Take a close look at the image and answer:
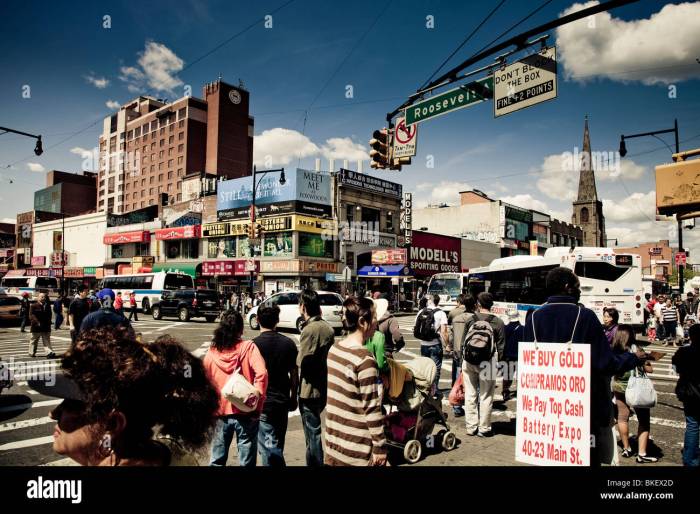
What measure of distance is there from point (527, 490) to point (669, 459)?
5.47 meters

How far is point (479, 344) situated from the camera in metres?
6.24

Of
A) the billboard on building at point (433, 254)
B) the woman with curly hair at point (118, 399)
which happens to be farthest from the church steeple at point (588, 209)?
the woman with curly hair at point (118, 399)

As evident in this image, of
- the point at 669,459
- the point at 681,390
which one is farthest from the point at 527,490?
the point at 669,459

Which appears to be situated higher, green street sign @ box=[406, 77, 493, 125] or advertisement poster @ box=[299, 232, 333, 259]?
green street sign @ box=[406, 77, 493, 125]

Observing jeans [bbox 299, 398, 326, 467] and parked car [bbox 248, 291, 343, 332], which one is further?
parked car [bbox 248, 291, 343, 332]

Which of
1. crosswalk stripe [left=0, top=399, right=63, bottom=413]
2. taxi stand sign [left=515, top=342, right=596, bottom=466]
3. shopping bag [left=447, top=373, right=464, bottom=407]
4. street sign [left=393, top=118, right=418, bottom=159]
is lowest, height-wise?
crosswalk stripe [left=0, top=399, right=63, bottom=413]

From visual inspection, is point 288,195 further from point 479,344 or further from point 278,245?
point 479,344

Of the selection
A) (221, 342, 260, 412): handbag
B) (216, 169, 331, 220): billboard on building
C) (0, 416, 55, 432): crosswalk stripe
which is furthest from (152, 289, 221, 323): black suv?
(221, 342, 260, 412): handbag

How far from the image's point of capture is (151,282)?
28766 millimetres

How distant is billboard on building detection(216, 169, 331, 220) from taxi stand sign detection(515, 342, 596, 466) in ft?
110

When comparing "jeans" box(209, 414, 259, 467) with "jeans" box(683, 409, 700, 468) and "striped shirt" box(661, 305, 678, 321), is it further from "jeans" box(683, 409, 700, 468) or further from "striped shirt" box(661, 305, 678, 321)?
"striped shirt" box(661, 305, 678, 321)

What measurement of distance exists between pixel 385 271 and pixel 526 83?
2932 centimetres

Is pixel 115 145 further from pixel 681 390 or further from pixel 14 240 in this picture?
pixel 681 390

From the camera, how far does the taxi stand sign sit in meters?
3.36
